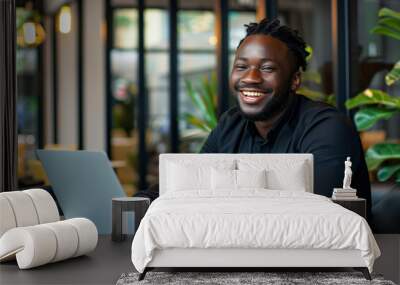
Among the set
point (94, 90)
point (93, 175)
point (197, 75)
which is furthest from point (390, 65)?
point (94, 90)

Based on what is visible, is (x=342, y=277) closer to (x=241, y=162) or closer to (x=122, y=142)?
(x=241, y=162)

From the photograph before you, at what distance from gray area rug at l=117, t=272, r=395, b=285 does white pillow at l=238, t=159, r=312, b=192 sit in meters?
0.96

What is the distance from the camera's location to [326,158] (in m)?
4.60

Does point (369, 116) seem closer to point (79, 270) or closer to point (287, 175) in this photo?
point (287, 175)

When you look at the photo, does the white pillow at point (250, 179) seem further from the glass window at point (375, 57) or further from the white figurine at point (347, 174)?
the glass window at point (375, 57)

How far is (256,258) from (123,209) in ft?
4.05

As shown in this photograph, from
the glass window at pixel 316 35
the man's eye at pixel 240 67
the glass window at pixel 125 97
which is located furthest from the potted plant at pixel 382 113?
the glass window at pixel 125 97

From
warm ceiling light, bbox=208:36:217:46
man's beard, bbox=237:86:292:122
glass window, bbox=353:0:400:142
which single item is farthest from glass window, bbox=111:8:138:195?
man's beard, bbox=237:86:292:122

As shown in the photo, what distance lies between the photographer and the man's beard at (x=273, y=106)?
4645 mm

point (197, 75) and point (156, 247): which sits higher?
point (197, 75)

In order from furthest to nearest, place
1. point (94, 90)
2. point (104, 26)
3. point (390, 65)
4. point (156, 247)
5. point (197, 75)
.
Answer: point (94, 90)
point (104, 26)
point (197, 75)
point (390, 65)
point (156, 247)

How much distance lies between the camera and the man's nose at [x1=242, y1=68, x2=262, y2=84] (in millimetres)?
4660

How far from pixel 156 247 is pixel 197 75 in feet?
18.9

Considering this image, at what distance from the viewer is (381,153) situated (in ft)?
20.0
